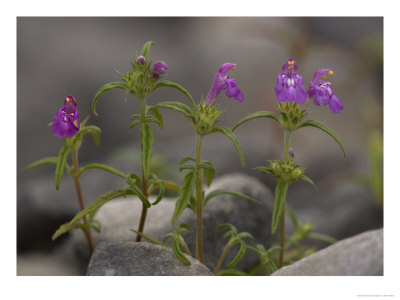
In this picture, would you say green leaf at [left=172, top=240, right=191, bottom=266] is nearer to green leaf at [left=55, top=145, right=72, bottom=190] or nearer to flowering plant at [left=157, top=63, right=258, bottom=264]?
flowering plant at [left=157, top=63, right=258, bottom=264]

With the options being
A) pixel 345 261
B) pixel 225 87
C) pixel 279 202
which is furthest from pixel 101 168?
pixel 345 261

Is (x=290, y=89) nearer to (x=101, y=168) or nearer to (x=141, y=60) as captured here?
(x=141, y=60)

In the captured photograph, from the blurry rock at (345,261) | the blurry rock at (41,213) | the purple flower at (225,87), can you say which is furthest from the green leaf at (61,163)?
the blurry rock at (41,213)

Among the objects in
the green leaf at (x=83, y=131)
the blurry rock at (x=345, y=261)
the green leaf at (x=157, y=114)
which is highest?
the green leaf at (x=157, y=114)

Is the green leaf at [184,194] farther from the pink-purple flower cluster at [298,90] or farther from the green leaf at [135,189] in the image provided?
the pink-purple flower cluster at [298,90]

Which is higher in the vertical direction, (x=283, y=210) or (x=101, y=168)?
(x=101, y=168)

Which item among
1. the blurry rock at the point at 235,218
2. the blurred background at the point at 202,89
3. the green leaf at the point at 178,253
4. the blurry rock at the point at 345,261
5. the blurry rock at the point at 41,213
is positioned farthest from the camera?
the blurred background at the point at 202,89

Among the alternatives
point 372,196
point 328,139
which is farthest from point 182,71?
point 372,196
